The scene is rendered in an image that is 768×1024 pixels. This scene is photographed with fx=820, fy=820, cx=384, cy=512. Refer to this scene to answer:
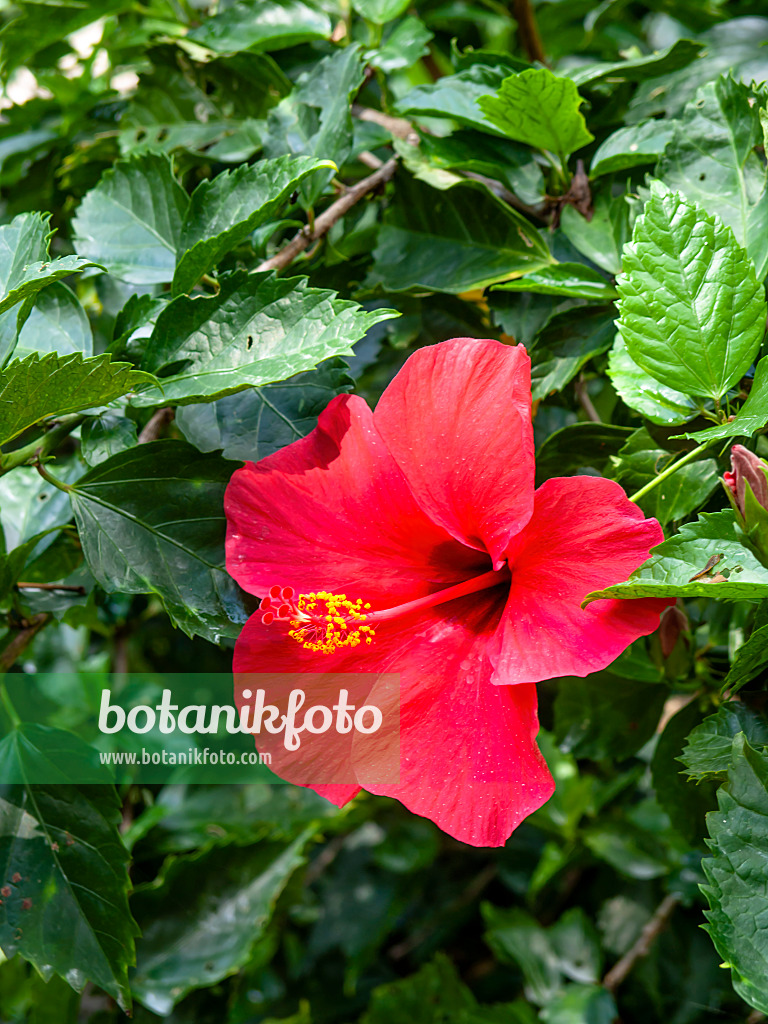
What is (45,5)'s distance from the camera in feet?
4.36

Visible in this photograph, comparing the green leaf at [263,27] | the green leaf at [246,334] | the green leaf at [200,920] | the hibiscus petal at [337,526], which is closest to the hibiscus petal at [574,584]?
the hibiscus petal at [337,526]

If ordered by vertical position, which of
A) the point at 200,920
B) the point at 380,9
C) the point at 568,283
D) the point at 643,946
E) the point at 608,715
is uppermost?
the point at 380,9

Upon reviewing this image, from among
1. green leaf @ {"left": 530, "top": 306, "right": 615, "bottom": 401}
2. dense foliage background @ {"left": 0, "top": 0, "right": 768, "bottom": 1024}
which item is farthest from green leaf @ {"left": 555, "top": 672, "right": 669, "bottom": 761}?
green leaf @ {"left": 530, "top": 306, "right": 615, "bottom": 401}

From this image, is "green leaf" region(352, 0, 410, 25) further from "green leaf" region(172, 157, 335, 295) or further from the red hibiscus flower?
the red hibiscus flower

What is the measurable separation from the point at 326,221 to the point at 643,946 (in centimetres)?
122

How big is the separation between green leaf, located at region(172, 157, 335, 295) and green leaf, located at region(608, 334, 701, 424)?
0.35m

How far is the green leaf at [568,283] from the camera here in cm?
86

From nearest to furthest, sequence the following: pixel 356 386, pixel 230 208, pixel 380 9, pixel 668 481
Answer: pixel 668 481 < pixel 230 208 < pixel 356 386 < pixel 380 9

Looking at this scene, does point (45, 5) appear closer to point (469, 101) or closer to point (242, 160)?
point (242, 160)

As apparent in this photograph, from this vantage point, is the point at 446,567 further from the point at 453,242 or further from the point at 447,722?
the point at 453,242

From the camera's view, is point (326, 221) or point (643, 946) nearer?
point (326, 221)

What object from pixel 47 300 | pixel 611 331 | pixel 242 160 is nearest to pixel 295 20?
pixel 242 160

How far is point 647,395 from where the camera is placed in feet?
2.51

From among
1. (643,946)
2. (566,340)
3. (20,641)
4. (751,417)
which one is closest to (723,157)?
(566,340)
